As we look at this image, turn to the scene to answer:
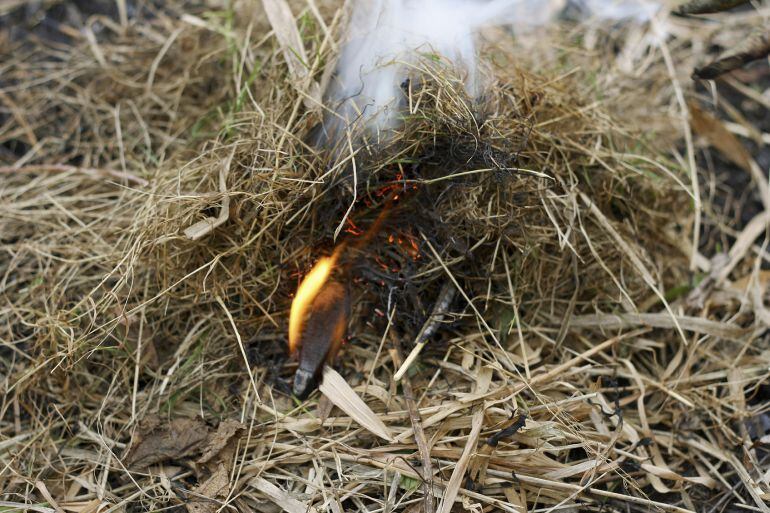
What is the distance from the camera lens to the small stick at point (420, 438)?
1671 mm

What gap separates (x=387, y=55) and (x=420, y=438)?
1099mm

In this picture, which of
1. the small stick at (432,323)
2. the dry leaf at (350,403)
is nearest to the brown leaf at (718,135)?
the small stick at (432,323)

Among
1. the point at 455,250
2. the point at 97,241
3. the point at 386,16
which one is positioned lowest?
the point at 455,250

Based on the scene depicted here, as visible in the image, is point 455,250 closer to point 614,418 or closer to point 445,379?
point 445,379

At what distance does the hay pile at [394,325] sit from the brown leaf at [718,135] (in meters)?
0.46

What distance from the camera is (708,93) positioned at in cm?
296

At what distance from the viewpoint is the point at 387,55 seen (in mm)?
2016

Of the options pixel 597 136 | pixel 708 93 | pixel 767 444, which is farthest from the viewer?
pixel 708 93

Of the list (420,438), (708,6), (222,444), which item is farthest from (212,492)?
(708,6)

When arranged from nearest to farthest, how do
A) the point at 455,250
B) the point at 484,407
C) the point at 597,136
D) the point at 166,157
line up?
the point at 484,407
the point at 455,250
the point at 597,136
the point at 166,157

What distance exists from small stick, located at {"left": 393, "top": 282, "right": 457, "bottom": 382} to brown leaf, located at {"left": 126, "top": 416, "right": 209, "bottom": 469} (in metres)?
0.56

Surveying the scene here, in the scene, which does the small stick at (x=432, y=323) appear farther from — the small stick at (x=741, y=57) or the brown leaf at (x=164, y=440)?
the small stick at (x=741, y=57)

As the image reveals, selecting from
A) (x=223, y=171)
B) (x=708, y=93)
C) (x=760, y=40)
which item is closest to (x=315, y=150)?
(x=223, y=171)

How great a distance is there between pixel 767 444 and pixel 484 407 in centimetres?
84
